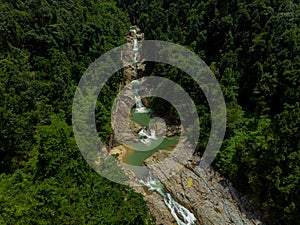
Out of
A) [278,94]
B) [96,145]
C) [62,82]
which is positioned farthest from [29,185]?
[278,94]

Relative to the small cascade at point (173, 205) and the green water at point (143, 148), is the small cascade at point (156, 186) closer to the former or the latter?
the small cascade at point (173, 205)

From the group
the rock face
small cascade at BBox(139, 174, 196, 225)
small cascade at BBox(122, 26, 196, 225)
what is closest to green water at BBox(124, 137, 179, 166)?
small cascade at BBox(122, 26, 196, 225)

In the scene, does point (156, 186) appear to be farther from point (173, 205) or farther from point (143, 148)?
point (143, 148)

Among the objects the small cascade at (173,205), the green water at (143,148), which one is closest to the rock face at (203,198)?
the small cascade at (173,205)

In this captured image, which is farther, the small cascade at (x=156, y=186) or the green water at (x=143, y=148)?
the green water at (x=143, y=148)

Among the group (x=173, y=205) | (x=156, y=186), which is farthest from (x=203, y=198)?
(x=156, y=186)

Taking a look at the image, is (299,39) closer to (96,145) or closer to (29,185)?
(96,145)
